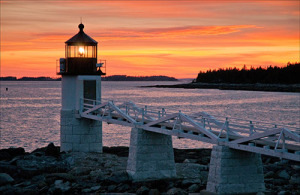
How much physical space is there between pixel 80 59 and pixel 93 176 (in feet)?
26.9

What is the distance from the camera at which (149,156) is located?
22109 mm

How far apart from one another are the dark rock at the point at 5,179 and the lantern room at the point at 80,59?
7.99 metres

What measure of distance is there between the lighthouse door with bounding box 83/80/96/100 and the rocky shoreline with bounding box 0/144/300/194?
3.28 m

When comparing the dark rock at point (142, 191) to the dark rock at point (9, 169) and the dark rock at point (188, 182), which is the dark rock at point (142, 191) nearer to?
the dark rock at point (188, 182)

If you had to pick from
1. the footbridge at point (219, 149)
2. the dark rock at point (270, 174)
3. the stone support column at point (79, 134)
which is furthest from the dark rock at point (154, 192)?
the stone support column at point (79, 134)

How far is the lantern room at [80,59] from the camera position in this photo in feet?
94.9

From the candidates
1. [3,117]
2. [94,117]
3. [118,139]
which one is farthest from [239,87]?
[94,117]

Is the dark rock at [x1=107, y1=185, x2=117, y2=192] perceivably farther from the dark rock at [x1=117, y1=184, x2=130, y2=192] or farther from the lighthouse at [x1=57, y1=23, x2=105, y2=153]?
the lighthouse at [x1=57, y1=23, x2=105, y2=153]

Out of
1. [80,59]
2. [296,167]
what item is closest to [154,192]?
[296,167]

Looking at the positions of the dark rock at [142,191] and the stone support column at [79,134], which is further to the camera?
the stone support column at [79,134]

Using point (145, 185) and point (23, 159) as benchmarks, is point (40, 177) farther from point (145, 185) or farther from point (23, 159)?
point (145, 185)

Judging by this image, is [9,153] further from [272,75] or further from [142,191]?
[272,75]

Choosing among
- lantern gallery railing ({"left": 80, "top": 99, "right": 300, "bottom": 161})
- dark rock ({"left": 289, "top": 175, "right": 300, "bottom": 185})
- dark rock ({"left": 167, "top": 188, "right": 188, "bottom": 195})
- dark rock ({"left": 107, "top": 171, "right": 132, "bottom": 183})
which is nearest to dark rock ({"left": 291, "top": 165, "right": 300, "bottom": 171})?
dark rock ({"left": 289, "top": 175, "right": 300, "bottom": 185})

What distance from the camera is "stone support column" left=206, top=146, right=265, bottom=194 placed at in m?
17.5
